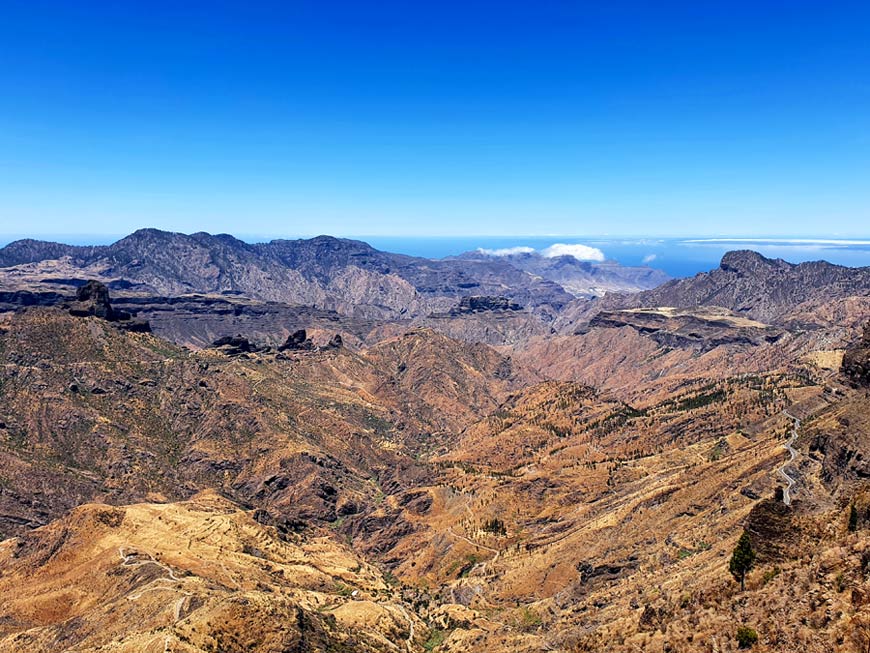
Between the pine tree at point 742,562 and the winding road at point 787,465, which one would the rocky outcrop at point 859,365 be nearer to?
the winding road at point 787,465

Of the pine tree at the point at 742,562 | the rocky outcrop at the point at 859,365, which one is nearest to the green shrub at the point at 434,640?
the pine tree at the point at 742,562

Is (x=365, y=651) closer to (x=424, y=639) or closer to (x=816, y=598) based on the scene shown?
(x=424, y=639)

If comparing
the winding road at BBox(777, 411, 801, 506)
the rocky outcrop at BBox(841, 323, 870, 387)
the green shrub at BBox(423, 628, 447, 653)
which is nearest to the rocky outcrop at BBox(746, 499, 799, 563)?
the winding road at BBox(777, 411, 801, 506)

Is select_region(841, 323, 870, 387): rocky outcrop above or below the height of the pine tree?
above

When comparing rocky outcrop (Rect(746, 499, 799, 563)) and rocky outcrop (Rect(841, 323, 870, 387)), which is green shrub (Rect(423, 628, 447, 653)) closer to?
rocky outcrop (Rect(746, 499, 799, 563))

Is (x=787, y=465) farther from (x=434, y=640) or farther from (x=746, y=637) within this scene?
(x=746, y=637)

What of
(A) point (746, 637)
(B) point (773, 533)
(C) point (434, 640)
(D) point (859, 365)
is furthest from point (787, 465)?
(A) point (746, 637)

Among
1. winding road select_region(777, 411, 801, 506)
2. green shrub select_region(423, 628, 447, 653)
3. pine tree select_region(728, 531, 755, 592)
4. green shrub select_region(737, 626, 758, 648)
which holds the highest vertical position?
green shrub select_region(737, 626, 758, 648)

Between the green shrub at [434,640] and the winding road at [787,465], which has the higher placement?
the winding road at [787,465]

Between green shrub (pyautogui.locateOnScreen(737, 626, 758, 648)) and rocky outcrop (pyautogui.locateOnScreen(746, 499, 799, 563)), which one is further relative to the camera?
rocky outcrop (pyautogui.locateOnScreen(746, 499, 799, 563))

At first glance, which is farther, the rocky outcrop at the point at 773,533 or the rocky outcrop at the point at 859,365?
the rocky outcrop at the point at 859,365

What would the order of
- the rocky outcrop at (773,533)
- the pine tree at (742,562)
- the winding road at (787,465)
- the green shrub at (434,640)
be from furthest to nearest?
the green shrub at (434,640) → the winding road at (787,465) → the rocky outcrop at (773,533) → the pine tree at (742,562)
